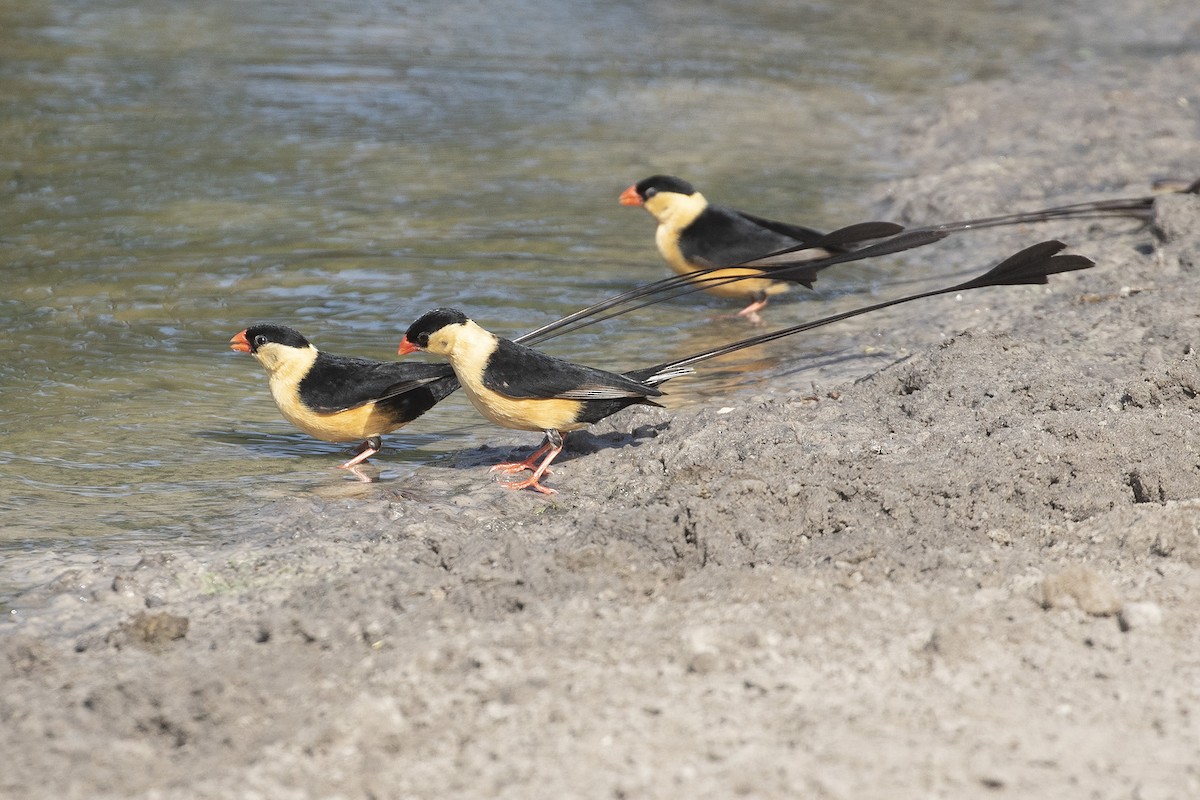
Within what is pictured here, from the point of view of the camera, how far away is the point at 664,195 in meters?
9.50

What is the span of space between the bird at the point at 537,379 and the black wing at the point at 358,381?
0.12m

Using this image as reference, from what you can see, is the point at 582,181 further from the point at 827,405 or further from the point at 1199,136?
the point at 827,405

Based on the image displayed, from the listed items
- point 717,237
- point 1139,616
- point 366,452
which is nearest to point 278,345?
point 366,452

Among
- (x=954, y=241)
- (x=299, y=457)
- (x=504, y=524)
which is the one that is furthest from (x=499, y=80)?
(x=504, y=524)

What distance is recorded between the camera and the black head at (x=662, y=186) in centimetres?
945

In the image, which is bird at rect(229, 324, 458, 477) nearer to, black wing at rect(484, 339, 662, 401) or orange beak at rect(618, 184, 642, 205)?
black wing at rect(484, 339, 662, 401)

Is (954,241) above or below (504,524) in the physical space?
above

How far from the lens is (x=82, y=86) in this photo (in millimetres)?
14734

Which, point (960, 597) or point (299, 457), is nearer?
point (960, 597)

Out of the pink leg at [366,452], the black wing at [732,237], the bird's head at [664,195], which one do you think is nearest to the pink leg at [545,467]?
the pink leg at [366,452]

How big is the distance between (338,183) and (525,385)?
6591 millimetres

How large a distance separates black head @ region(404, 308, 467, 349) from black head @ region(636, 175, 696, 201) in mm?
3649

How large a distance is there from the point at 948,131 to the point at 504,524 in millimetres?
9550

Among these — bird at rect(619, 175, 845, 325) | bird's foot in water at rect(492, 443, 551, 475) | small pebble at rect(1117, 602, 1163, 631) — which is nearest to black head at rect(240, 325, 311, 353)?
bird's foot in water at rect(492, 443, 551, 475)
